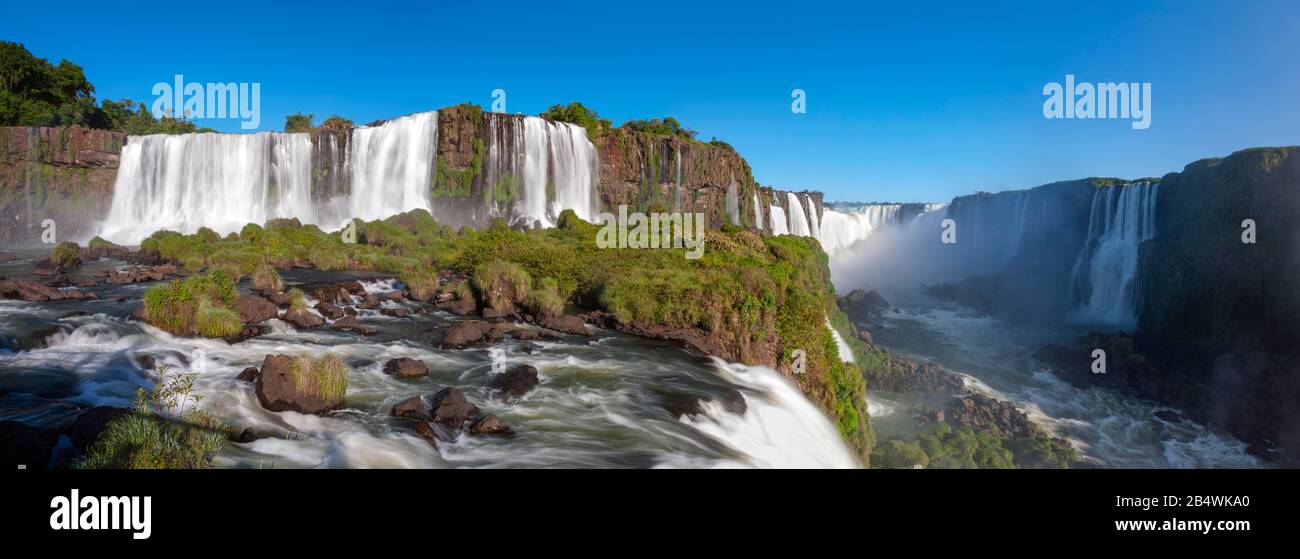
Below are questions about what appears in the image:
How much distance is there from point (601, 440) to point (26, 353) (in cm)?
1005

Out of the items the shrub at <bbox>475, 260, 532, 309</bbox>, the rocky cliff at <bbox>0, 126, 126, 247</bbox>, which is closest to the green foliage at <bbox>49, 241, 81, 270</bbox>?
the shrub at <bbox>475, 260, 532, 309</bbox>

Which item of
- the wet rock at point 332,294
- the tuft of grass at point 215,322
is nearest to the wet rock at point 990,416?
the wet rock at point 332,294

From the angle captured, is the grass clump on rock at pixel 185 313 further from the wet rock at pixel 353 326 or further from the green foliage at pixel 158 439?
the green foliage at pixel 158 439

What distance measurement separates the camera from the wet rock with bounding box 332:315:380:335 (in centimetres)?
1298

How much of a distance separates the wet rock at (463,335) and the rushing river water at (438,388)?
36 cm

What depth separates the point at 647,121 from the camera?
65562 millimetres

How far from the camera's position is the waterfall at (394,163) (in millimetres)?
40156

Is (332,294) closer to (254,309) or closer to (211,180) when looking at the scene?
(254,309)

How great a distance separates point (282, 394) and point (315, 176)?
3828 cm

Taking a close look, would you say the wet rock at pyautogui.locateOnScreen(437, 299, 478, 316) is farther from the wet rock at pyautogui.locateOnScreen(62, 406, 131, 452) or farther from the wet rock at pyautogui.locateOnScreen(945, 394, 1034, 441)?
the wet rock at pyautogui.locateOnScreen(945, 394, 1034, 441)

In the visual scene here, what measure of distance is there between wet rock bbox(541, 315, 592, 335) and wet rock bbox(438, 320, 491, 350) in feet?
5.71
